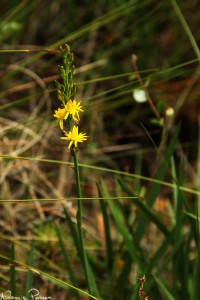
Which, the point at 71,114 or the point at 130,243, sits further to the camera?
the point at 130,243

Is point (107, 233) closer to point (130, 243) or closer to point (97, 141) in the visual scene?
point (130, 243)

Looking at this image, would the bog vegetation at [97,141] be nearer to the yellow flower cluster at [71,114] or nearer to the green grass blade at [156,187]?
the green grass blade at [156,187]

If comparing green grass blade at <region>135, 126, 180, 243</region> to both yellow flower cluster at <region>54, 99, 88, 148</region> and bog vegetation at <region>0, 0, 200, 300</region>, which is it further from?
yellow flower cluster at <region>54, 99, 88, 148</region>

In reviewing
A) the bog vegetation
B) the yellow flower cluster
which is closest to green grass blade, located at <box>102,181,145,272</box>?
the bog vegetation

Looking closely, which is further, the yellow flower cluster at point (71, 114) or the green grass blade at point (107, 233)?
the green grass blade at point (107, 233)

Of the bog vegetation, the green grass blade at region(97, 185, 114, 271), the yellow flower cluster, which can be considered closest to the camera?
the yellow flower cluster

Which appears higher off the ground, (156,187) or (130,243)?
(156,187)

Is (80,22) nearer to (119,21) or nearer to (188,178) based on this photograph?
(119,21)

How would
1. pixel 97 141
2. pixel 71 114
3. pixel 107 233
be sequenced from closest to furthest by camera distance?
pixel 71 114, pixel 107 233, pixel 97 141

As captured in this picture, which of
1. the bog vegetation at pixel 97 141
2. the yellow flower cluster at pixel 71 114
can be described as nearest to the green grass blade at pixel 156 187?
the bog vegetation at pixel 97 141

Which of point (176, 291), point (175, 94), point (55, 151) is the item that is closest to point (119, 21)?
point (175, 94)

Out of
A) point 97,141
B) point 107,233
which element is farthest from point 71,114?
point 97,141
